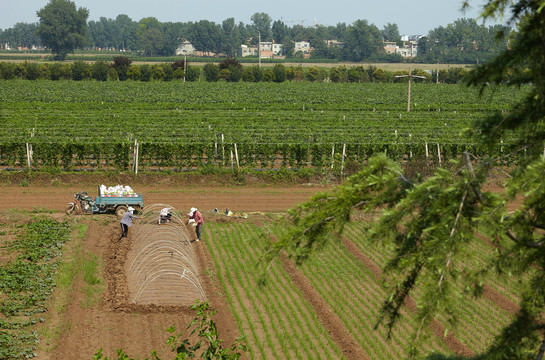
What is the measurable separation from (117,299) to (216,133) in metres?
22.9

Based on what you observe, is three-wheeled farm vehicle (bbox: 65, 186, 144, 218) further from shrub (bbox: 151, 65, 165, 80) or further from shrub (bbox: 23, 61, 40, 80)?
shrub (bbox: 23, 61, 40, 80)

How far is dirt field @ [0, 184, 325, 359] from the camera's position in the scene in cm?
1530

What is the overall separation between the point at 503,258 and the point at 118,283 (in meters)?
13.0

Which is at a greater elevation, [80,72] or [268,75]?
[268,75]

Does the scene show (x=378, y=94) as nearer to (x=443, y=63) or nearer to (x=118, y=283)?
(x=118, y=283)

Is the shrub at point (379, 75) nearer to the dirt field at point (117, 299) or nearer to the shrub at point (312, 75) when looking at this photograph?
the shrub at point (312, 75)

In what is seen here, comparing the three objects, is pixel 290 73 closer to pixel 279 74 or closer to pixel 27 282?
pixel 279 74

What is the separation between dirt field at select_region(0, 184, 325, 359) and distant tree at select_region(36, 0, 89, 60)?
495ft

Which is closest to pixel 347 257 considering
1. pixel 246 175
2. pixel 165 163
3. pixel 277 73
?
pixel 246 175

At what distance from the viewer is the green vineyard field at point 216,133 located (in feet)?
112

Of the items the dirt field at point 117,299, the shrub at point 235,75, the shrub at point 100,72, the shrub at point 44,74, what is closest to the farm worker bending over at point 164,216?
the dirt field at point 117,299

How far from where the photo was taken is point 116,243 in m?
23.5

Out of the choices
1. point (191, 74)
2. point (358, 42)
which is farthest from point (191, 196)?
point (358, 42)

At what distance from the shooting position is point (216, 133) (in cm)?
4016
